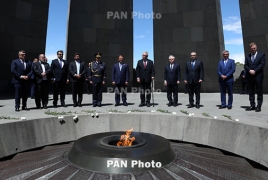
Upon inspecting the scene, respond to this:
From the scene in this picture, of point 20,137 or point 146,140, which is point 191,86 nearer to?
point 146,140

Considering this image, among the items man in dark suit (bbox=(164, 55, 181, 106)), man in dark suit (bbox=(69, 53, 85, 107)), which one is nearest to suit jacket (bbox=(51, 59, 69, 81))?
man in dark suit (bbox=(69, 53, 85, 107))

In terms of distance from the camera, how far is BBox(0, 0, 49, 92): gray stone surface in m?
12.3

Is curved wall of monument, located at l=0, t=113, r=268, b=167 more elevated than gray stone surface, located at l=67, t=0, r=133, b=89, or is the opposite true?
gray stone surface, located at l=67, t=0, r=133, b=89

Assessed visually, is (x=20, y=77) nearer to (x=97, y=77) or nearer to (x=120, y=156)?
(x=97, y=77)

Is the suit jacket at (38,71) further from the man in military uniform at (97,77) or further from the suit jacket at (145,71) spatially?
the suit jacket at (145,71)

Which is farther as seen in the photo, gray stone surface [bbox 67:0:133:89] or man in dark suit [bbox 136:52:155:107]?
gray stone surface [bbox 67:0:133:89]

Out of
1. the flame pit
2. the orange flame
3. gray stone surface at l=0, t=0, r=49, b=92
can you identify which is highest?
gray stone surface at l=0, t=0, r=49, b=92

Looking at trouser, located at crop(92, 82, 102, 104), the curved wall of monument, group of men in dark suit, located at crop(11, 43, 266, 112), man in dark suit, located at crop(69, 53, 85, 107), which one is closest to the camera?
the curved wall of monument

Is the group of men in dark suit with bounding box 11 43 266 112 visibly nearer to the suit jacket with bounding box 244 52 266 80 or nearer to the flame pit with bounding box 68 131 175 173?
the suit jacket with bounding box 244 52 266 80

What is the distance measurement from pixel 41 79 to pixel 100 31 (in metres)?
8.70

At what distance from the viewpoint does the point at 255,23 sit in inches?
477

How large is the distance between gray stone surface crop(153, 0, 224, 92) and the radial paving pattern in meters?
11.0

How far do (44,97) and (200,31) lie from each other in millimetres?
10663

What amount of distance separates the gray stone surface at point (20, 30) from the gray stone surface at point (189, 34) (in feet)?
24.4
